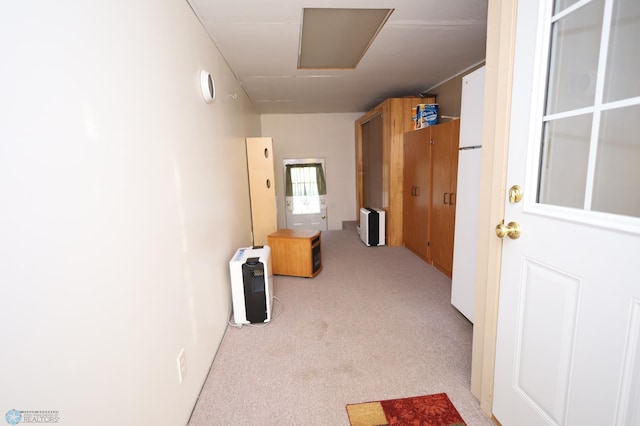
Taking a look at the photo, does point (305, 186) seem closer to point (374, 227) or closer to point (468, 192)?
point (374, 227)

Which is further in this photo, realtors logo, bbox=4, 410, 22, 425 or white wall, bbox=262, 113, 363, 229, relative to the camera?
white wall, bbox=262, 113, 363, 229

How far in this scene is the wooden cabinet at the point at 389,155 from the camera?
Answer: 4258 millimetres

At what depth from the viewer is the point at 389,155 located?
439 centimetres

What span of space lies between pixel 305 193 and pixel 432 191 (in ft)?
9.68

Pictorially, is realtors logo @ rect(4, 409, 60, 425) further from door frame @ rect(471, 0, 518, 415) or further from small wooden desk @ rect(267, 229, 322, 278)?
small wooden desk @ rect(267, 229, 322, 278)

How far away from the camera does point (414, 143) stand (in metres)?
3.97

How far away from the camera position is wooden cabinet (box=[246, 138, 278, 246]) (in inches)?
145

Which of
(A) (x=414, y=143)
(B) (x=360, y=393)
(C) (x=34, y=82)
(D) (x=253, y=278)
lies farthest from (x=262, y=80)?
(B) (x=360, y=393)

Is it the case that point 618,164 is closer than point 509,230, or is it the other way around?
point 618,164

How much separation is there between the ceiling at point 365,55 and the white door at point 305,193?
1627 millimetres

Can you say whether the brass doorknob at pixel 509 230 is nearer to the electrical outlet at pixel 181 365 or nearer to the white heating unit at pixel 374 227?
the electrical outlet at pixel 181 365

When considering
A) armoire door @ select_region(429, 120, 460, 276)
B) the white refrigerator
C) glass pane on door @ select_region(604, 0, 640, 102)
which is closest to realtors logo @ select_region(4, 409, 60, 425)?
glass pane on door @ select_region(604, 0, 640, 102)

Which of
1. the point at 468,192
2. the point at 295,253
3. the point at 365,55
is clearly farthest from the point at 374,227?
the point at 365,55

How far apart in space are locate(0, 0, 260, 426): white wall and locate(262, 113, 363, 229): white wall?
418 centimetres
